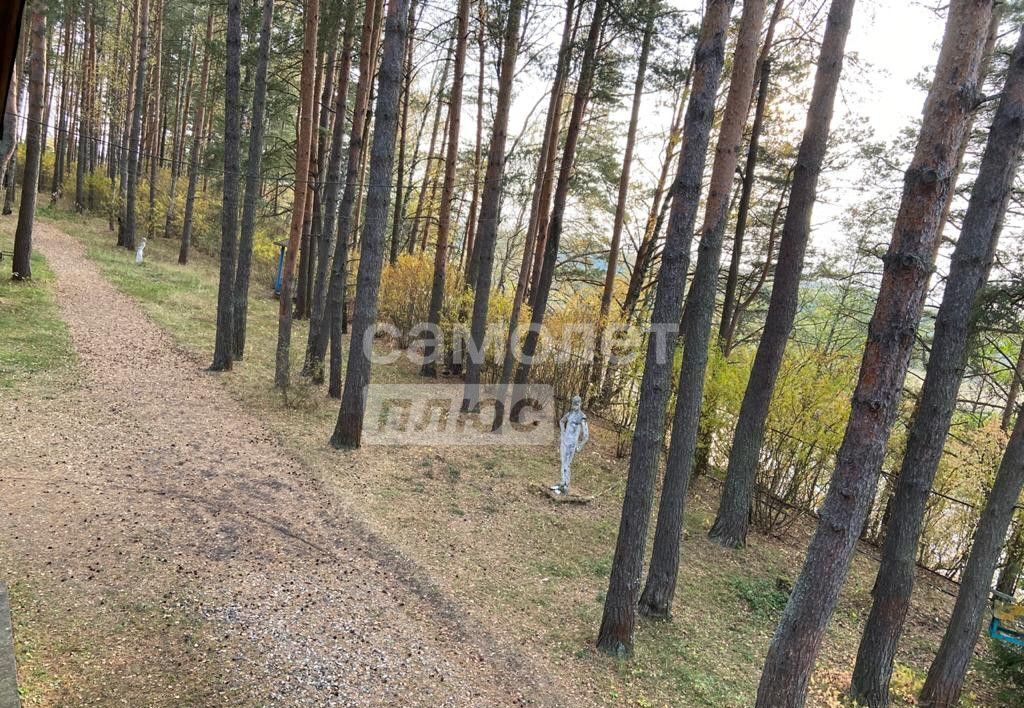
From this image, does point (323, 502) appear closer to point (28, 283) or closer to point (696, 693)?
point (696, 693)

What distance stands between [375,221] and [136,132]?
15187 millimetres

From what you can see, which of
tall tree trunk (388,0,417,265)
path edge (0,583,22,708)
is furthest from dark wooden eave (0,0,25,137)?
tall tree trunk (388,0,417,265)

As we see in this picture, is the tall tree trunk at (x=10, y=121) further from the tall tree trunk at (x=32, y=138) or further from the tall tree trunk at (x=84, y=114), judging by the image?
the tall tree trunk at (x=84, y=114)

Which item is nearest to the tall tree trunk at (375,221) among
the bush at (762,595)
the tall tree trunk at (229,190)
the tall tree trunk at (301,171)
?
the tall tree trunk at (301,171)

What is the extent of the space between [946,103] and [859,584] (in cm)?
753

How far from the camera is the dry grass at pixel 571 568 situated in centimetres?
550

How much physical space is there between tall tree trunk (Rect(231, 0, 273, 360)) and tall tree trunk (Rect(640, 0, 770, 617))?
8.27 meters

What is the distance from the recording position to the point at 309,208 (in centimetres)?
1758

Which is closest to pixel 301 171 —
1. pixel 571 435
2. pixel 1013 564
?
pixel 571 435

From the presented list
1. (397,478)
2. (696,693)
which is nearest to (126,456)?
(397,478)

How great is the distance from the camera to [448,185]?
44.5 ft

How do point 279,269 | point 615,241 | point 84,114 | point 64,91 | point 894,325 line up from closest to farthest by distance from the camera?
point 894,325 → point 615,241 → point 279,269 → point 84,114 → point 64,91

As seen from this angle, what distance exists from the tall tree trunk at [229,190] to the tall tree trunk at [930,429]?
10.8m

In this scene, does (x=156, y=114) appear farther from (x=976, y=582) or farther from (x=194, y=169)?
(x=976, y=582)
